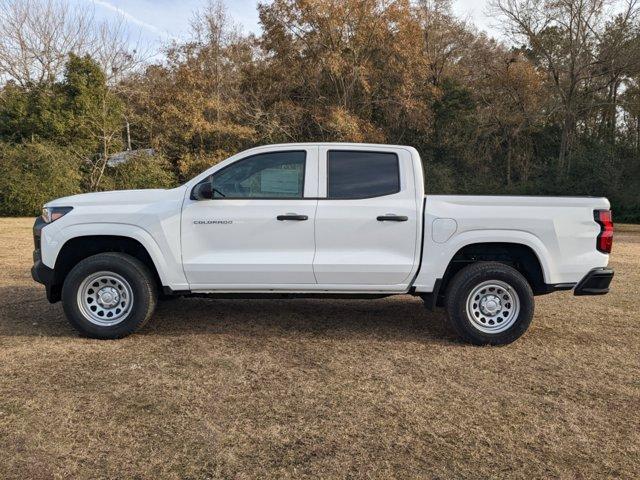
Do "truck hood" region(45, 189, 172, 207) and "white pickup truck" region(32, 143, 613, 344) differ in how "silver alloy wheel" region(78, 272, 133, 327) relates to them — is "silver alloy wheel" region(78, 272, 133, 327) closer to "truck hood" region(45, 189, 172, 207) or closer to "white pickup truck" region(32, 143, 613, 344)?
"white pickup truck" region(32, 143, 613, 344)

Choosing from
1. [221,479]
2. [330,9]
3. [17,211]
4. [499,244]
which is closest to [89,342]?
[221,479]

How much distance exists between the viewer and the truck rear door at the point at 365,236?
5031 millimetres

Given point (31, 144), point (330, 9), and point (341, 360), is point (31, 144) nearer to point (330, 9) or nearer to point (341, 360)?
point (330, 9)

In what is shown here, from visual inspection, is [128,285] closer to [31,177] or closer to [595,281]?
[595,281]

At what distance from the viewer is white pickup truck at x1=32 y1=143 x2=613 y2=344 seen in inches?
198

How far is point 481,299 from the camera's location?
5148 millimetres

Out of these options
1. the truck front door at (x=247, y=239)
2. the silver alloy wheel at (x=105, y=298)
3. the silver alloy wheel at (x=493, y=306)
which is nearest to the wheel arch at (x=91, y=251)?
the silver alloy wheel at (x=105, y=298)

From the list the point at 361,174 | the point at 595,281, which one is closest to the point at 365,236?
the point at 361,174

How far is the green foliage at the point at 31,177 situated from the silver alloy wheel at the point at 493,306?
19729 mm

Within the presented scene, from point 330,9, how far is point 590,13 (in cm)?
Answer: 1255

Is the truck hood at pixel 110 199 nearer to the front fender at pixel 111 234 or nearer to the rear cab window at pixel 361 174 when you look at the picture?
the front fender at pixel 111 234

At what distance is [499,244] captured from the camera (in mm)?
5203

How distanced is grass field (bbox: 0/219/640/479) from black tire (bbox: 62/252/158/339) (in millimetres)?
148

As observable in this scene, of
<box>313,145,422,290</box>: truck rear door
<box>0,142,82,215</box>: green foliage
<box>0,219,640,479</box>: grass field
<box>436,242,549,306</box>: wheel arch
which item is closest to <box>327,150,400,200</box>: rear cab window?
<box>313,145,422,290</box>: truck rear door
